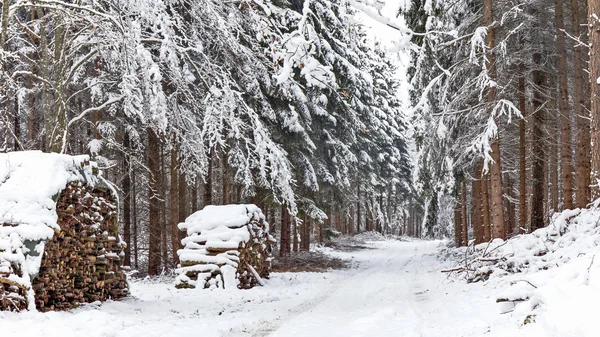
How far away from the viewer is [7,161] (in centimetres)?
744

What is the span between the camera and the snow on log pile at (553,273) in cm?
344

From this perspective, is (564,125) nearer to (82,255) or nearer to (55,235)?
(82,255)

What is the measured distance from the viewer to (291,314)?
27.6 ft

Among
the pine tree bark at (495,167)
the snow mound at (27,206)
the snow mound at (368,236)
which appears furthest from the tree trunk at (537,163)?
the snow mound at (368,236)

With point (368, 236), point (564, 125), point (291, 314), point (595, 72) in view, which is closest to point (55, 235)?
point (291, 314)

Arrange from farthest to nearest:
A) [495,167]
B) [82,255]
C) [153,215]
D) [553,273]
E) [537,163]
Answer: [153,215], [537,163], [495,167], [82,255], [553,273]

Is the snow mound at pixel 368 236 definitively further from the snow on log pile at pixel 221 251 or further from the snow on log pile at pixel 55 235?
the snow on log pile at pixel 55 235

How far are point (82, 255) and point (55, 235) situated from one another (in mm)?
1108

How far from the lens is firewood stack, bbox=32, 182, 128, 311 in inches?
285

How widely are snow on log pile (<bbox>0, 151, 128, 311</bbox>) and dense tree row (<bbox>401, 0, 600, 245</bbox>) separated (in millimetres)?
7461

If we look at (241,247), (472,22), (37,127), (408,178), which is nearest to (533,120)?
(472,22)

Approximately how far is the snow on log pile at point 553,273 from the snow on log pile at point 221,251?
5.86 meters

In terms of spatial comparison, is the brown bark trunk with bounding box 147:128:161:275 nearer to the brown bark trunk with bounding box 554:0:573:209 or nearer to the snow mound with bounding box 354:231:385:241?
the brown bark trunk with bounding box 554:0:573:209

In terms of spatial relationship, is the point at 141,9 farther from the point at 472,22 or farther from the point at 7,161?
the point at 472,22
